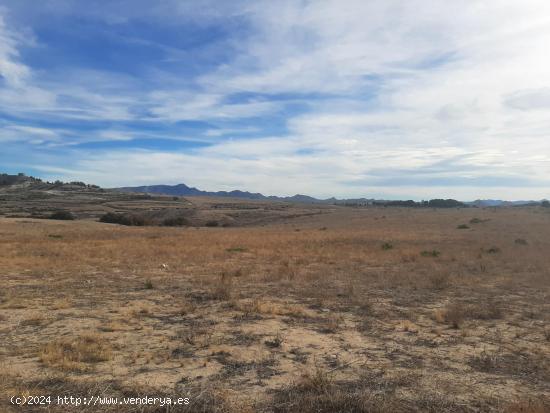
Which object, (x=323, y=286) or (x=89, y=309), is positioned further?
(x=323, y=286)

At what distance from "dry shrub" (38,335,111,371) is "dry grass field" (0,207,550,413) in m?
0.03

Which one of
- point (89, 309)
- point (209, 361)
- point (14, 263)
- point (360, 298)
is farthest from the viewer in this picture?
point (14, 263)

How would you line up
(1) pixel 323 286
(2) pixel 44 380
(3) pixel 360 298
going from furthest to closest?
(1) pixel 323 286 < (3) pixel 360 298 < (2) pixel 44 380

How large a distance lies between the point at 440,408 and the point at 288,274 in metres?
11.1

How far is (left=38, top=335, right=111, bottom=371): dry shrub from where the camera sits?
6.93 meters

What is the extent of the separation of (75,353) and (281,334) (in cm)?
362

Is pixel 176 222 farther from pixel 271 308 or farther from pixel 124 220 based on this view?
pixel 271 308

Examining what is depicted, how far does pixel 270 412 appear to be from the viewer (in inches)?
220

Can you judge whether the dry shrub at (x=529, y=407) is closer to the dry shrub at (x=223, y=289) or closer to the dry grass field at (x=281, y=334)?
the dry grass field at (x=281, y=334)

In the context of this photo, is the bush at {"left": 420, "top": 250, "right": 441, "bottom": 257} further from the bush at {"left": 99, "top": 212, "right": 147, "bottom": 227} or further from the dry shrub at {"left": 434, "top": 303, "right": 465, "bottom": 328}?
the bush at {"left": 99, "top": 212, "right": 147, "bottom": 227}

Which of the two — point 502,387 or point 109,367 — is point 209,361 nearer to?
point 109,367

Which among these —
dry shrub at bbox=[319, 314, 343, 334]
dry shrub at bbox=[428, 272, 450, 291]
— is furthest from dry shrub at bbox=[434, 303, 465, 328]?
dry shrub at bbox=[428, 272, 450, 291]

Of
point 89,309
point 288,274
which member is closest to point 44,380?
point 89,309

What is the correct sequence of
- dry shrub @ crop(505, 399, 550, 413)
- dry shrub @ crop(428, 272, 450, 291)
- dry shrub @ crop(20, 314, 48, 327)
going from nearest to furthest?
dry shrub @ crop(505, 399, 550, 413) < dry shrub @ crop(20, 314, 48, 327) < dry shrub @ crop(428, 272, 450, 291)
